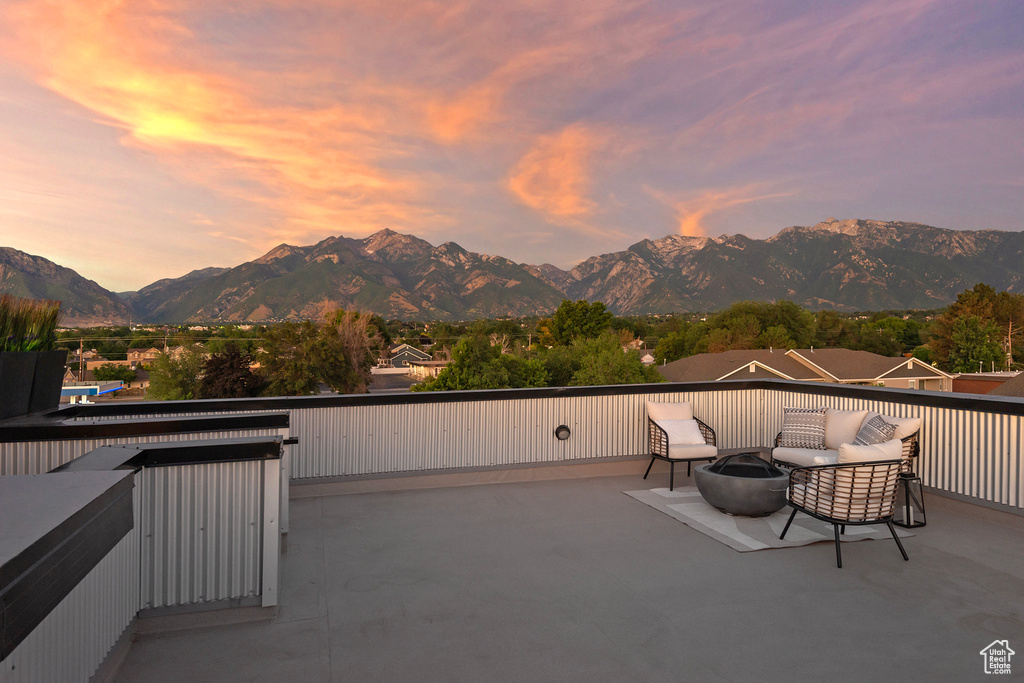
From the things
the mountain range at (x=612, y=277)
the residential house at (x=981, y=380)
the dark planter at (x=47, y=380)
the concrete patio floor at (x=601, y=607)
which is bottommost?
the residential house at (x=981, y=380)

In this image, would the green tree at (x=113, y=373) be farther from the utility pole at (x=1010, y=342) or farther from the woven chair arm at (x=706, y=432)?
the utility pole at (x=1010, y=342)

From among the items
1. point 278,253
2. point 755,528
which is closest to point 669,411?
point 755,528

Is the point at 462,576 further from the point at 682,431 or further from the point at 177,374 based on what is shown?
the point at 177,374

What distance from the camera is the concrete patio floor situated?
244 cm

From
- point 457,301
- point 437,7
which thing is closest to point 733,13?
point 437,7

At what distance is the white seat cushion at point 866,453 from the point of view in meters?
3.76

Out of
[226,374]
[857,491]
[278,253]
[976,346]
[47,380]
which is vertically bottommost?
[226,374]

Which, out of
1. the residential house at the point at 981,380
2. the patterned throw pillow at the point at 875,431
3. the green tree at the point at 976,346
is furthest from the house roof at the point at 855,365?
the patterned throw pillow at the point at 875,431

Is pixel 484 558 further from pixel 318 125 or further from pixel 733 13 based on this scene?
pixel 318 125

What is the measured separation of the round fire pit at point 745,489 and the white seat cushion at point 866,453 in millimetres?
635

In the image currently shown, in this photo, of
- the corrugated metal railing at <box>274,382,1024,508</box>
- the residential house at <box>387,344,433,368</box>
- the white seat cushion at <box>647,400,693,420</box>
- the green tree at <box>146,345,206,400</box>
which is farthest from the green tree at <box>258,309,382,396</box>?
the white seat cushion at <box>647,400,693,420</box>

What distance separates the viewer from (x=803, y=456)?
5.01 meters

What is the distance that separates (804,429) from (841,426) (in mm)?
319

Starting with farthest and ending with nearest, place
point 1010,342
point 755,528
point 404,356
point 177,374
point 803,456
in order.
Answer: point 404,356
point 1010,342
point 177,374
point 803,456
point 755,528
